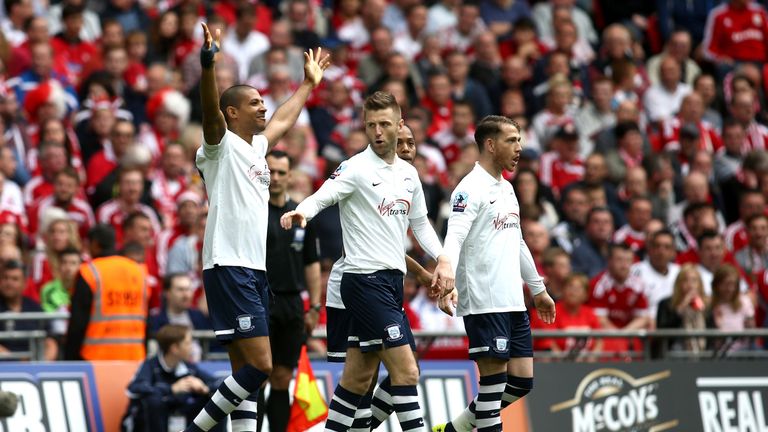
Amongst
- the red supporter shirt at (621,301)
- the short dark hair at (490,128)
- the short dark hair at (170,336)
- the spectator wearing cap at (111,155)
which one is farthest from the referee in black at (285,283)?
the spectator wearing cap at (111,155)

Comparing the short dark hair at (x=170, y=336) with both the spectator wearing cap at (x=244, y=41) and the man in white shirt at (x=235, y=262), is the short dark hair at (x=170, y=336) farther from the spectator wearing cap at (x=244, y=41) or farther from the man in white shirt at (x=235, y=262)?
the spectator wearing cap at (x=244, y=41)

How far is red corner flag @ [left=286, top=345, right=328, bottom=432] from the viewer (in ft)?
37.9

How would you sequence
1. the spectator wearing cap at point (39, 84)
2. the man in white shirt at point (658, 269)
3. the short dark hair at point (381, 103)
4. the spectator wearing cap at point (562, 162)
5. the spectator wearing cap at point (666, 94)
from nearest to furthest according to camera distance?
the short dark hair at point (381, 103) < the man in white shirt at point (658, 269) < the spectator wearing cap at point (39, 84) < the spectator wearing cap at point (562, 162) < the spectator wearing cap at point (666, 94)

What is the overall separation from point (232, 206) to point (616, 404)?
5.49 m

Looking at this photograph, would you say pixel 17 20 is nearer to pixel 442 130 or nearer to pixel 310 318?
pixel 442 130

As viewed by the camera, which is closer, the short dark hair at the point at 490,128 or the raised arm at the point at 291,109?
the raised arm at the point at 291,109

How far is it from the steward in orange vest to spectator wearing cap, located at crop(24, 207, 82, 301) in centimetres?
130

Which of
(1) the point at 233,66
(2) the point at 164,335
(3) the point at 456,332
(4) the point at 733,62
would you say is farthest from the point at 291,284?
(4) the point at 733,62

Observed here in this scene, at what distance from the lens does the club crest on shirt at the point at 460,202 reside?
404 inches

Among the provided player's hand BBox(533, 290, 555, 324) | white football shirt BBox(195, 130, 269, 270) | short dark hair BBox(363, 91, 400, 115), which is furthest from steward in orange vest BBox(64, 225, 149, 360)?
player's hand BBox(533, 290, 555, 324)

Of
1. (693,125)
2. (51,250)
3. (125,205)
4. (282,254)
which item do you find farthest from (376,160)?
(693,125)

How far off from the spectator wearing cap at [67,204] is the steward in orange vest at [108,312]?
228 centimetres

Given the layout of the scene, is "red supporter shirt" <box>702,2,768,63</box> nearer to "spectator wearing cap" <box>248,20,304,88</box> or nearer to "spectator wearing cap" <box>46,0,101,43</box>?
"spectator wearing cap" <box>248,20,304,88</box>

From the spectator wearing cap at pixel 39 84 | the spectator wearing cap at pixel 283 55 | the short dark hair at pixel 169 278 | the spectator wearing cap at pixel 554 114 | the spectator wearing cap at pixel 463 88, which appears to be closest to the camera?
the short dark hair at pixel 169 278
